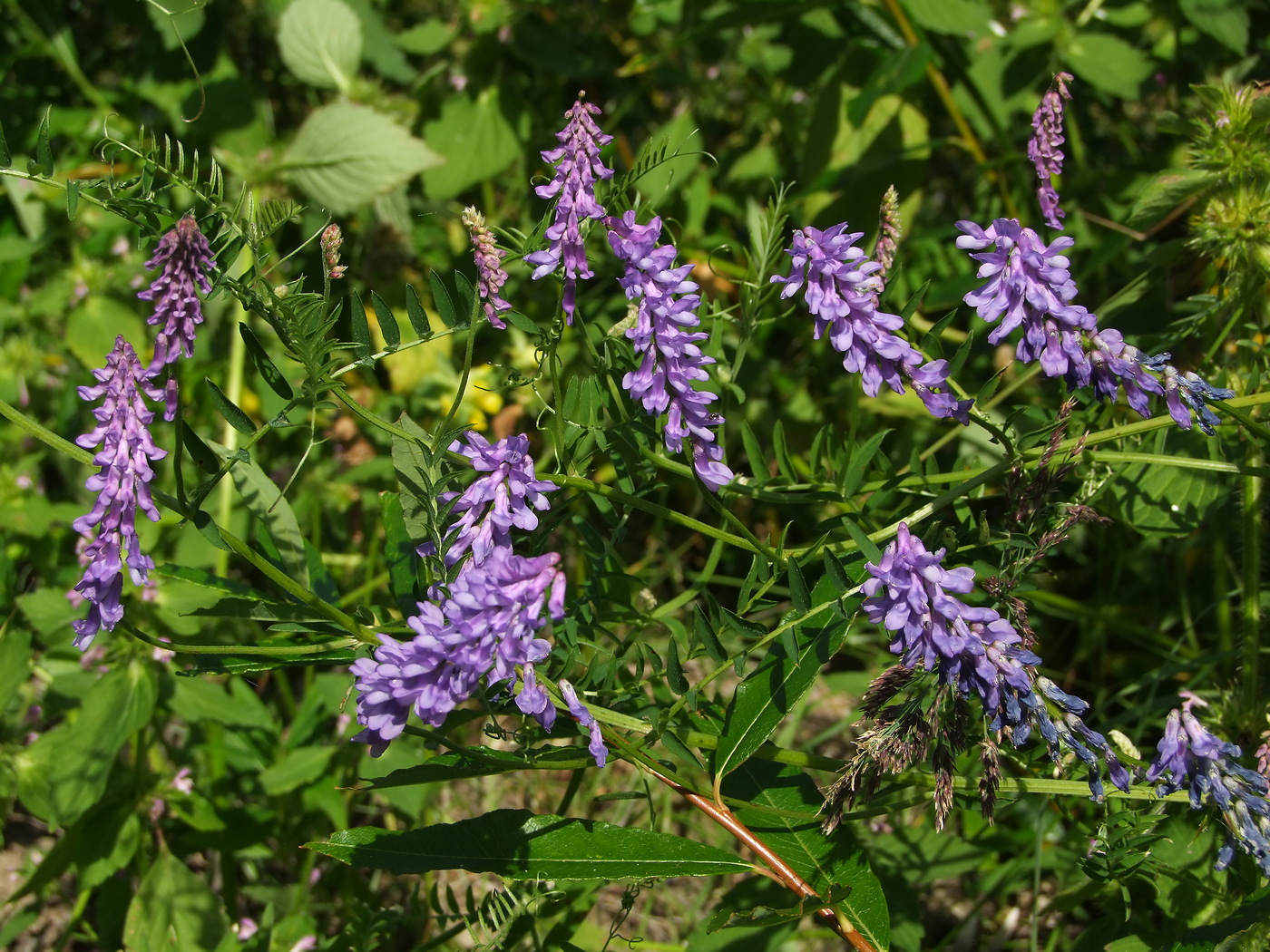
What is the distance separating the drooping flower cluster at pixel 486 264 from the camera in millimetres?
1026

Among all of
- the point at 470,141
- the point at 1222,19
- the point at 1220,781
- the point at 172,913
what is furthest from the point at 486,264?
the point at 1222,19

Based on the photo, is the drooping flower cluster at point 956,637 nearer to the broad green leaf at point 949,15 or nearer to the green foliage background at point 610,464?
the green foliage background at point 610,464

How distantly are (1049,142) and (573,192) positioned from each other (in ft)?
1.85

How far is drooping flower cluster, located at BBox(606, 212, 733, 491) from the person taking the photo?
1.00 m

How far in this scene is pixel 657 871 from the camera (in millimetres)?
1061

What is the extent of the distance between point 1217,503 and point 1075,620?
0.60m

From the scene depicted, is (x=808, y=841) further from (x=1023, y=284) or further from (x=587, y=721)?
(x=1023, y=284)

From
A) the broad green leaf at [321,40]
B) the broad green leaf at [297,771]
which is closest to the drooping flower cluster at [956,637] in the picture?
→ the broad green leaf at [297,771]

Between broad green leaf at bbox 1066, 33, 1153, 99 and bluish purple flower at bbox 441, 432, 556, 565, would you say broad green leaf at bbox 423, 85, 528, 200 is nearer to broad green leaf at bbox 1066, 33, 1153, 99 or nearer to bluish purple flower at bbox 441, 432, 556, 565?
broad green leaf at bbox 1066, 33, 1153, 99

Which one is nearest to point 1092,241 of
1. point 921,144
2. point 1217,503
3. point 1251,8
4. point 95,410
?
point 921,144

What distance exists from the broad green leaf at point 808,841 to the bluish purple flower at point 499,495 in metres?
0.47

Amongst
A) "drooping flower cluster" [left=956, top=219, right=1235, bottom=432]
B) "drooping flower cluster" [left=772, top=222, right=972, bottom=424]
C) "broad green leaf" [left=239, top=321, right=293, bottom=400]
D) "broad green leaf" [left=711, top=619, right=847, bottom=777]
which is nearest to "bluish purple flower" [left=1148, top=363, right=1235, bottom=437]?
"drooping flower cluster" [left=956, top=219, right=1235, bottom=432]

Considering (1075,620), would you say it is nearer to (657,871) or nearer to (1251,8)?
(657,871)

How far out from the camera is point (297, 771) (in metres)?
1.78
